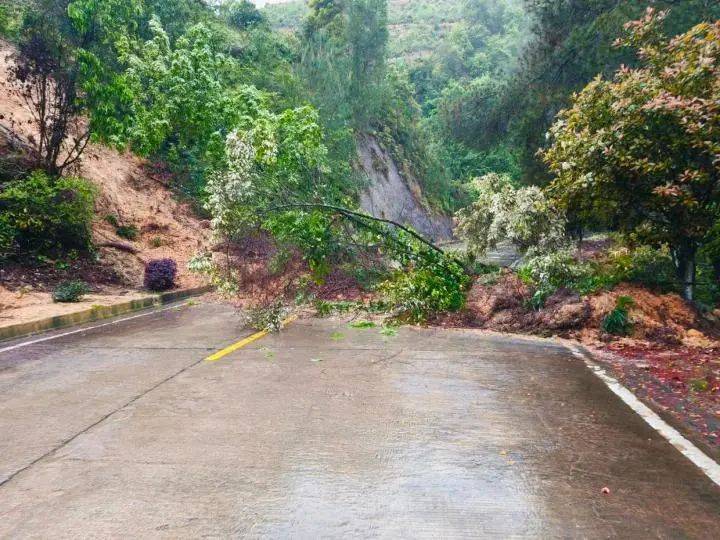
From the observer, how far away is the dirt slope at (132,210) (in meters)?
19.9

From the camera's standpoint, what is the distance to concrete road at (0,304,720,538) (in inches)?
144

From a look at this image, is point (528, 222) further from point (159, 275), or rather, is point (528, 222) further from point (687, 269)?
point (159, 275)

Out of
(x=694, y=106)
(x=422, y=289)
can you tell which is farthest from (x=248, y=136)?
(x=694, y=106)

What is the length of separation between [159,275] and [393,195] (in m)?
28.7

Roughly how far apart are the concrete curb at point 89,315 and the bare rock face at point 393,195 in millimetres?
22517

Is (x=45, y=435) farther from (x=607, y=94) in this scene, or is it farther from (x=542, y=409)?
(x=607, y=94)

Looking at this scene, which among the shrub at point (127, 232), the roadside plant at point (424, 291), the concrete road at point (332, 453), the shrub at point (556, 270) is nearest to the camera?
the concrete road at point (332, 453)

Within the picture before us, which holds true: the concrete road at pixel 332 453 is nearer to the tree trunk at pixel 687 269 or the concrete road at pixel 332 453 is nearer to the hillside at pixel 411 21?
the tree trunk at pixel 687 269

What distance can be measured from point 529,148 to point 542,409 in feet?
55.3

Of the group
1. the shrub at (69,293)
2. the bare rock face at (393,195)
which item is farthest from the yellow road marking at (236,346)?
the bare rock face at (393,195)

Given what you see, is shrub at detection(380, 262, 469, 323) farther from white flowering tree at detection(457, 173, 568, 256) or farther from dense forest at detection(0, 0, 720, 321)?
white flowering tree at detection(457, 173, 568, 256)

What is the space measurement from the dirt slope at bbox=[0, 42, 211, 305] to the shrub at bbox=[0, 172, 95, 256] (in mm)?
1557

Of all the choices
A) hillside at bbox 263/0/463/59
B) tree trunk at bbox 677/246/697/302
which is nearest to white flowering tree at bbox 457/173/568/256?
tree trunk at bbox 677/246/697/302

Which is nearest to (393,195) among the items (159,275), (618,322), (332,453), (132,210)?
(132,210)
